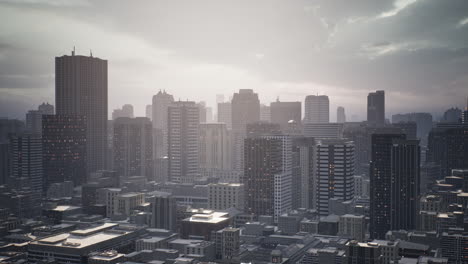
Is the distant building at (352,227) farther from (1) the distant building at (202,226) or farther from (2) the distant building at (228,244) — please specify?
(2) the distant building at (228,244)

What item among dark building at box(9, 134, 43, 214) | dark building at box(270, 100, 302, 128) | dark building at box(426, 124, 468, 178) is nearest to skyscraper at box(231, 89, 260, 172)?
dark building at box(270, 100, 302, 128)

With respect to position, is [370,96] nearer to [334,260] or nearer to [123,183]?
[123,183]

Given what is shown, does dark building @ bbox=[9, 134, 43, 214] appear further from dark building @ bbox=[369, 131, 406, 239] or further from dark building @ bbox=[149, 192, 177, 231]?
dark building @ bbox=[369, 131, 406, 239]

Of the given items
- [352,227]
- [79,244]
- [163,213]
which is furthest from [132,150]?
[352,227]

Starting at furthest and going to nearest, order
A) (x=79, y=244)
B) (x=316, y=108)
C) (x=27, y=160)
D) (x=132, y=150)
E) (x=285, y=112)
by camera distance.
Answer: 1. (x=316, y=108)
2. (x=285, y=112)
3. (x=132, y=150)
4. (x=27, y=160)
5. (x=79, y=244)

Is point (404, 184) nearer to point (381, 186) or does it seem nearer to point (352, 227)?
point (381, 186)

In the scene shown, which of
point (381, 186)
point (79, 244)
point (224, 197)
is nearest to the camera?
point (79, 244)

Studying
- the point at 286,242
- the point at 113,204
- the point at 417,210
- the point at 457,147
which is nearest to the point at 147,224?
the point at 113,204
